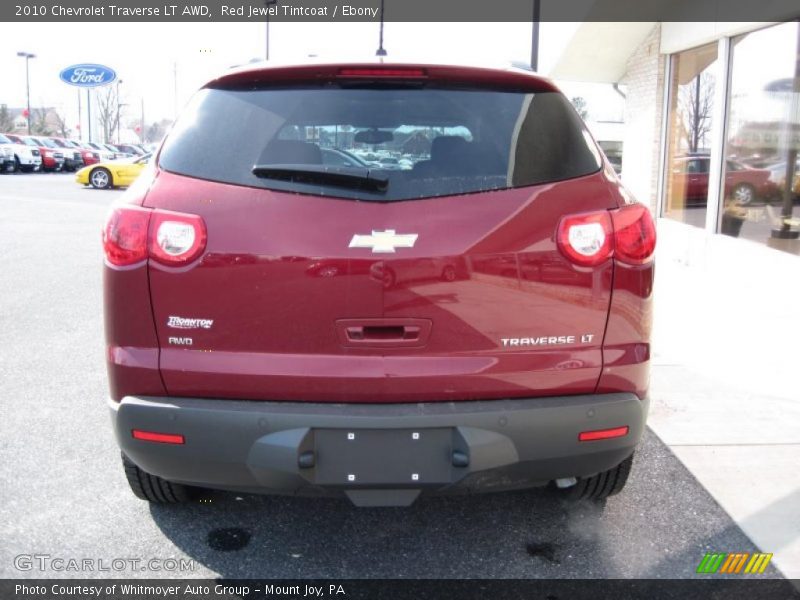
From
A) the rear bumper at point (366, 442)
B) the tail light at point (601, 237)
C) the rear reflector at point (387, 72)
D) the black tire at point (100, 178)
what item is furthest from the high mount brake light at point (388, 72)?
the black tire at point (100, 178)

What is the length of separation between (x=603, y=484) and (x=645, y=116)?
410 inches

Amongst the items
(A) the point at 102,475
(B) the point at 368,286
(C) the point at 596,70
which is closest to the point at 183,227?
(B) the point at 368,286

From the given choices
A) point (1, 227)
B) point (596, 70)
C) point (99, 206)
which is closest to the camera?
point (1, 227)

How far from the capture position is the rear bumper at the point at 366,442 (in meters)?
2.45

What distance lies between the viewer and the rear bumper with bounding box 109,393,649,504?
245cm

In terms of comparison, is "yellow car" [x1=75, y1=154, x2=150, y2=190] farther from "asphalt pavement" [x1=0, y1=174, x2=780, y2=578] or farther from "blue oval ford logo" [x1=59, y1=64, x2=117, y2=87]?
"blue oval ford logo" [x1=59, y1=64, x2=117, y2=87]

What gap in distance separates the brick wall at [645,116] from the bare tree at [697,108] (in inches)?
24.5

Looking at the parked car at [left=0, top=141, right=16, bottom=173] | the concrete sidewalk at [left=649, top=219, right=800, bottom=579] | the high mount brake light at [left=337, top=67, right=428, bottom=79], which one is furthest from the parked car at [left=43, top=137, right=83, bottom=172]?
the high mount brake light at [left=337, top=67, right=428, bottom=79]

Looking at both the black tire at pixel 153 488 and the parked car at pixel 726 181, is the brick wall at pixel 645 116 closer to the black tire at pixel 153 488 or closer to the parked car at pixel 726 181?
the parked car at pixel 726 181

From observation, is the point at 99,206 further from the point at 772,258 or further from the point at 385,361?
the point at 385,361

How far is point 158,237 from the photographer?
2512mm

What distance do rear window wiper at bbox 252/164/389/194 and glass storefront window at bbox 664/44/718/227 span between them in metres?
9.02

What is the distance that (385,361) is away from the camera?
8.18 feet

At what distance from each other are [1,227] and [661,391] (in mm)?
11744
